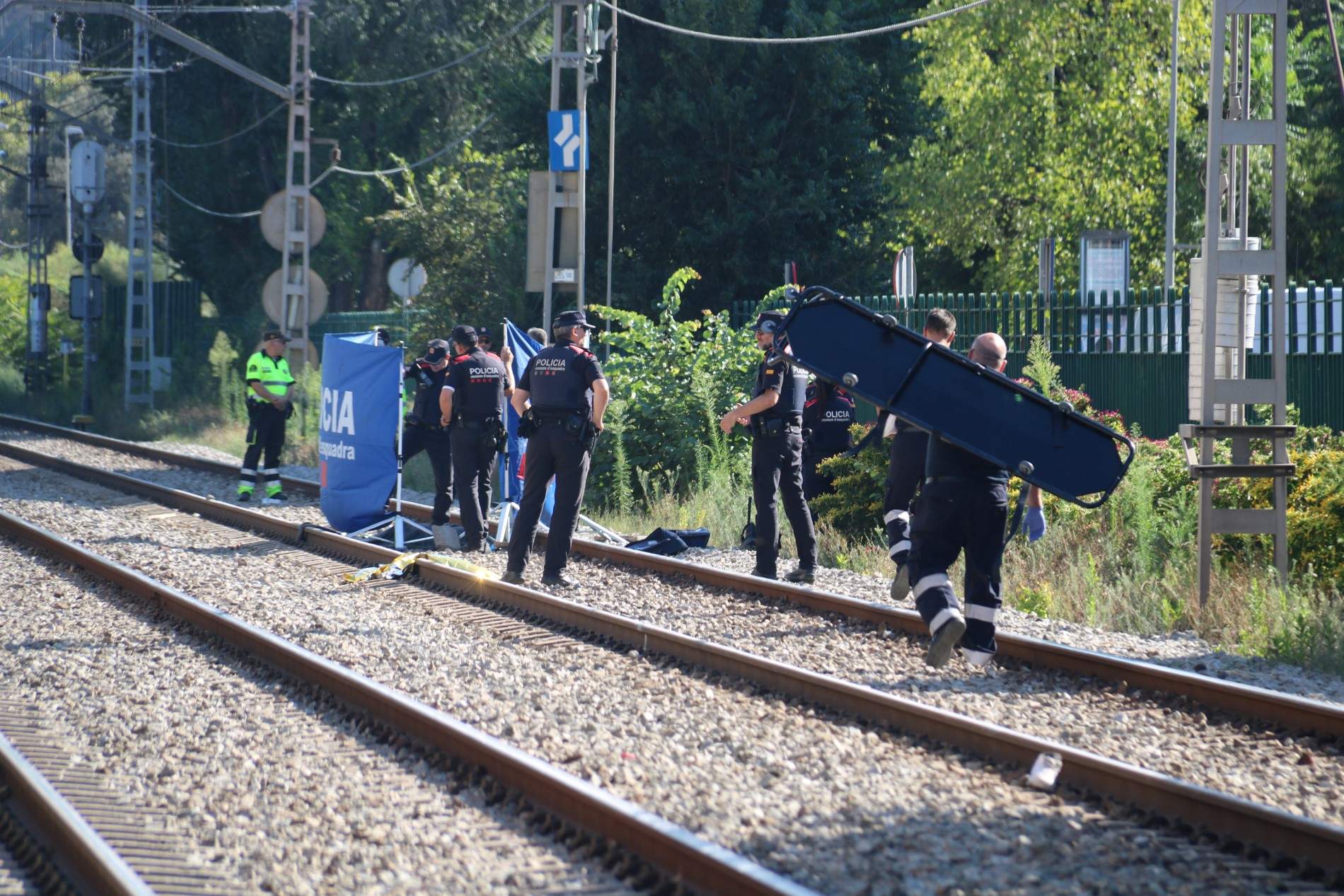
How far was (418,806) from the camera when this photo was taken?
19.3 ft

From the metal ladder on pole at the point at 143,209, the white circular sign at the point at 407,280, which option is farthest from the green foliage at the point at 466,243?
the metal ladder on pole at the point at 143,209

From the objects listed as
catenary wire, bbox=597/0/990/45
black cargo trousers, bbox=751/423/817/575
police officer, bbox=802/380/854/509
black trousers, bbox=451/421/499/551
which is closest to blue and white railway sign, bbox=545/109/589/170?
catenary wire, bbox=597/0/990/45

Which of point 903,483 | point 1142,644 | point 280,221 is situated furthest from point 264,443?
point 1142,644

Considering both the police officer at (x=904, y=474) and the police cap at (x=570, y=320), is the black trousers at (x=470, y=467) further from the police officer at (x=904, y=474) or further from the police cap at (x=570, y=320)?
the police officer at (x=904, y=474)

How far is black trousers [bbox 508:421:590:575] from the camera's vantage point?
10812 millimetres

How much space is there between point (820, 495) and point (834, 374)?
616 cm

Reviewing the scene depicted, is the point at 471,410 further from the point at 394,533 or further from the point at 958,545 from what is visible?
the point at 958,545

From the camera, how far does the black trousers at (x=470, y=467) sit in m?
12.9

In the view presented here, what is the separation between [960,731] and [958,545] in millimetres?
1487

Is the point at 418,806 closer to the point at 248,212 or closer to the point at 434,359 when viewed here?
the point at 434,359

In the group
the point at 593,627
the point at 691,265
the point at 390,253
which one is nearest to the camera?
the point at 593,627

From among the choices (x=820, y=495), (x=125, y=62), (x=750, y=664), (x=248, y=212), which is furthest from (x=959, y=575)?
(x=125, y=62)

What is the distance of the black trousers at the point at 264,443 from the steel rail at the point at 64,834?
11.4m

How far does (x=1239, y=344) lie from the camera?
35.1 feet
